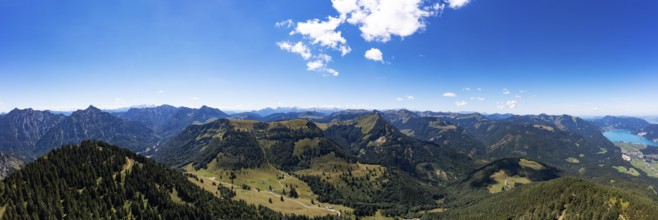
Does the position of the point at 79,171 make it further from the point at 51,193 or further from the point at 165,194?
the point at 165,194

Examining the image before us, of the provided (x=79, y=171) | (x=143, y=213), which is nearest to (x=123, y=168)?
(x=79, y=171)

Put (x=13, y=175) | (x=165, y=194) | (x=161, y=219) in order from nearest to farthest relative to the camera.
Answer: (x=13, y=175) < (x=161, y=219) < (x=165, y=194)

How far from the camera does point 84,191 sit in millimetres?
161250

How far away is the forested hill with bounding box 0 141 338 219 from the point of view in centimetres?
14100

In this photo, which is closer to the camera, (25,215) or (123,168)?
(25,215)

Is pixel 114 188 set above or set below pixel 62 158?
below

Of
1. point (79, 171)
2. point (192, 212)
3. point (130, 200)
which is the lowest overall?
point (192, 212)

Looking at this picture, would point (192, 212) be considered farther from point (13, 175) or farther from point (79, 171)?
point (13, 175)

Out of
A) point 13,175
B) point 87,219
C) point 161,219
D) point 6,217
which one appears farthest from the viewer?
point 161,219

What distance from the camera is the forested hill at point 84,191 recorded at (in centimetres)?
14100

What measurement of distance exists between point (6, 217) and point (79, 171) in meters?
46.7

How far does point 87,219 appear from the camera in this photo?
144000 mm

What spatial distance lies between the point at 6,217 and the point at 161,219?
195 ft

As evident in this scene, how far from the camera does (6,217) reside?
127312 millimetres
